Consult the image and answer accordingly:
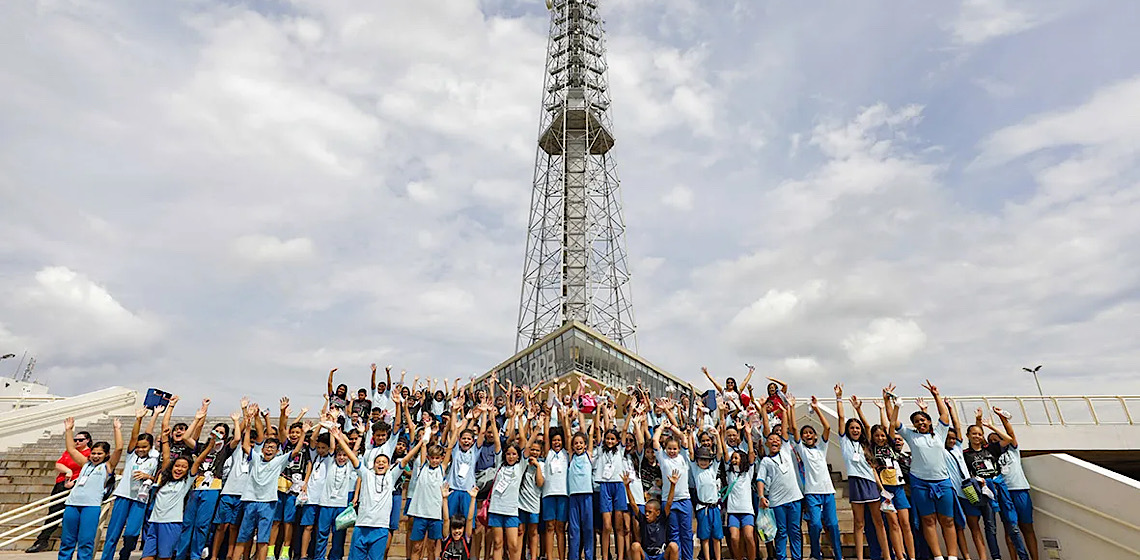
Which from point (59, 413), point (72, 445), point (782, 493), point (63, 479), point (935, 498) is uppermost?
point (59, 413)

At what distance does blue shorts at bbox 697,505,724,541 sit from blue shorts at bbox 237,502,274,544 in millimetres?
5127

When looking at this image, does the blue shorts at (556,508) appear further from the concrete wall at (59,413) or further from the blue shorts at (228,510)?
the concrete wall at (59,413)

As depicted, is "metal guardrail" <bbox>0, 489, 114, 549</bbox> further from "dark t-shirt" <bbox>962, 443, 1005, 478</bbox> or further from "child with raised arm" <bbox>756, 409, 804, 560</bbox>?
"dark t-shirt" <bbox>962, 443, 1005, 478</bbox>

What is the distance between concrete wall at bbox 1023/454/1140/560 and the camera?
17.5ft

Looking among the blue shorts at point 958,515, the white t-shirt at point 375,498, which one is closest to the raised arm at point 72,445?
the white t-shirt at point 375,498

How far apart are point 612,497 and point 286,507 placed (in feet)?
13.0

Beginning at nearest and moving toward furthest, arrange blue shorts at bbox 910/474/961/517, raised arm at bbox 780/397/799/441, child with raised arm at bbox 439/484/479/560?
child with raised arm at bbox 439/484/479/560 → blue shorts at bbox 910/474/961/517 → raised arm at bbox 780/397/799/441

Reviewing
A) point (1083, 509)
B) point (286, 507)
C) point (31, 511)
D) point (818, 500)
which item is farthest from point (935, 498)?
point (31, 511)

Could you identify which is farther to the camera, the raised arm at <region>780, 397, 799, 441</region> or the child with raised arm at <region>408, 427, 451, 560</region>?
the raised arm at <region>780, 397, 799, 441</region>

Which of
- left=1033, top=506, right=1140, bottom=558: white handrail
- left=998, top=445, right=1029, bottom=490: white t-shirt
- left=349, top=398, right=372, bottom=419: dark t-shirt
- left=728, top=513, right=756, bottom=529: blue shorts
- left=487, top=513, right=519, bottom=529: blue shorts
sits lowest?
left=1033, top=506, right=1140, bottom=558: white handrail

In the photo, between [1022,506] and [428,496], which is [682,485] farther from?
[1022,506]

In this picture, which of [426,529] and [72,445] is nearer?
[426,529]

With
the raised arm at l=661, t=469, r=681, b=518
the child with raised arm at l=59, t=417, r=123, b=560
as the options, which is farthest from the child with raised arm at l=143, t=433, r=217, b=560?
the raised arm at l=661, t=469, r=681, b=518

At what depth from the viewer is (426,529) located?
6.20 metres
